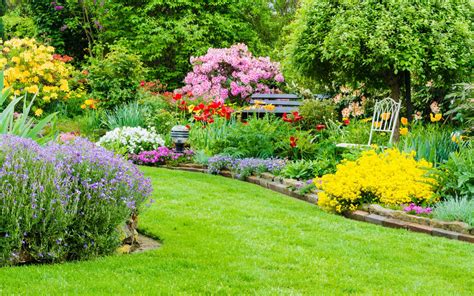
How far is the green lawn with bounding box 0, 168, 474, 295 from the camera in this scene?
418 cm

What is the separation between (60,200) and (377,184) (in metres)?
4.00

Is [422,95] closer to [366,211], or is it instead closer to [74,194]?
[366,211]

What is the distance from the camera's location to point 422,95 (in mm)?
11891

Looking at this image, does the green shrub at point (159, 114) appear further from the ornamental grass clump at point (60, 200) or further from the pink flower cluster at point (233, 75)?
the ornamental grass clump at point (60, 200)


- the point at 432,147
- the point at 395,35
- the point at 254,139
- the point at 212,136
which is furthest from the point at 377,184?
the point at 212,136

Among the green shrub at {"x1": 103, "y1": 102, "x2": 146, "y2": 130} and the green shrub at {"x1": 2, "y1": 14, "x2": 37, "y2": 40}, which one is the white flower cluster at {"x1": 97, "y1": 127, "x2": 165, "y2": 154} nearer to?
the green shrub at {"x1": 103, "y1": 102, "x2": 146, "y2": 130}

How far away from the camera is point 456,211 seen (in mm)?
6480

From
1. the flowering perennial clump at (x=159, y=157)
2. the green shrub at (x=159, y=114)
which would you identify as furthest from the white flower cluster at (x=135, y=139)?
the green shrub at (x=159, y=114)

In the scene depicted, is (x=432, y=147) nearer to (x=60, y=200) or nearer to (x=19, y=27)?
(x=60, y=200)

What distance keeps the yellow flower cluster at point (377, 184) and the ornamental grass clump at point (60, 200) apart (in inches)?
117

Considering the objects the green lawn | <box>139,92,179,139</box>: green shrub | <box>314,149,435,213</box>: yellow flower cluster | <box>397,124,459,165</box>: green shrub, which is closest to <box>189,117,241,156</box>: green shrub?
<box>139,92,179,139</box>: green shrub

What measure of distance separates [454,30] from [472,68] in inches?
33.5

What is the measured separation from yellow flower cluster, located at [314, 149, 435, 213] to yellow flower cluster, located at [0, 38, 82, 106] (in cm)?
855

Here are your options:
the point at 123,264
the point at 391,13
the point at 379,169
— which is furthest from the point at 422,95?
the point at 123,264
